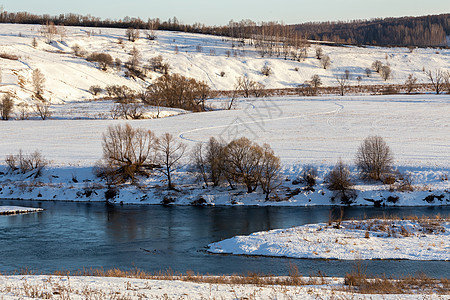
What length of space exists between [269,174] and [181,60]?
100 meters

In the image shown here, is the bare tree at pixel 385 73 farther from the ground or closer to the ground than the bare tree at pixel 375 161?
farther from the ground

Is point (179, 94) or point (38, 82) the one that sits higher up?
point (38, 82)

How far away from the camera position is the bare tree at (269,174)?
40000 millimetres

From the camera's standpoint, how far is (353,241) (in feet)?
87.4

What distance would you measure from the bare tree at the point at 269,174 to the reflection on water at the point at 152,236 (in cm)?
255

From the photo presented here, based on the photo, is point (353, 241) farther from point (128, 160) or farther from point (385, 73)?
point (385, 73)

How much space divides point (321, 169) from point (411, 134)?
18.2 m

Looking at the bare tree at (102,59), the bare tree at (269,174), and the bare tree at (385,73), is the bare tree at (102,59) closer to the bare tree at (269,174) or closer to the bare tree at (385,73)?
the bare tree at (385,73)

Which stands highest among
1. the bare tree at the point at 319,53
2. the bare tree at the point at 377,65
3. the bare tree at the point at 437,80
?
the bare tree at the point at 319,53

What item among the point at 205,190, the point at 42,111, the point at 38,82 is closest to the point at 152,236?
the point at 205,190

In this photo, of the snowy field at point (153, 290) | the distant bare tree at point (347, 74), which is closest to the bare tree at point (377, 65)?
the distant bare tree at point (347, 74)

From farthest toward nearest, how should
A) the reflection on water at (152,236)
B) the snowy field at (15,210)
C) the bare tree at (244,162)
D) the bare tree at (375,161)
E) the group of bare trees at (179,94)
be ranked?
1. the group of bare trees at (179,94)
2. the bare tree at (375,161)
3. the bare tree at (244,162)
4. the snowy field at (15,210)
5. the reflection on water at (152,236)

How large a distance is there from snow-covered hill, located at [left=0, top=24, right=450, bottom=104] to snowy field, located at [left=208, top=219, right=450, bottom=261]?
2810 inches

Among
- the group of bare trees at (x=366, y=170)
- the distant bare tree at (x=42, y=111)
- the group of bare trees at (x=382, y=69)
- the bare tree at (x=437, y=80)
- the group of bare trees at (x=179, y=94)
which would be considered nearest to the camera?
the group of bare trees at (x=366, y=170)
